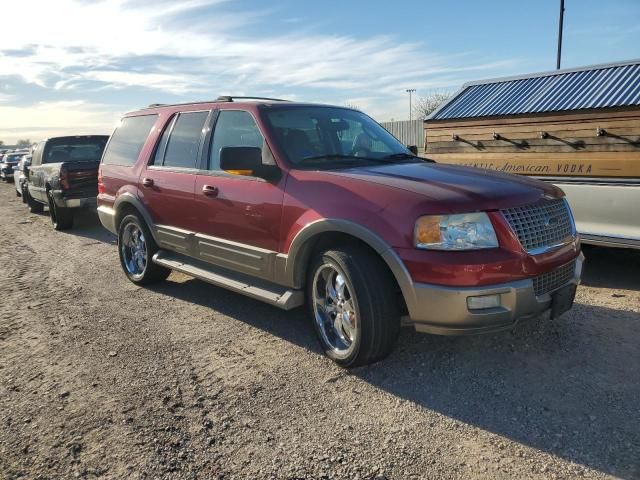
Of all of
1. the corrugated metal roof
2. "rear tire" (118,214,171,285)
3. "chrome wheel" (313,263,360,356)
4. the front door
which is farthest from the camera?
the corrugated metal roof

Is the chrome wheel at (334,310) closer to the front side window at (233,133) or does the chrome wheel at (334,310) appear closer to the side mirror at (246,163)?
the side mirror at (246,163)

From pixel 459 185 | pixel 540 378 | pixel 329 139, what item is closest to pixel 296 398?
pixel 540 378

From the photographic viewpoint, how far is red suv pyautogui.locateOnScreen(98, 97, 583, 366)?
314 cm

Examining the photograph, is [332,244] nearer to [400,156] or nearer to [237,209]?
[237,209]

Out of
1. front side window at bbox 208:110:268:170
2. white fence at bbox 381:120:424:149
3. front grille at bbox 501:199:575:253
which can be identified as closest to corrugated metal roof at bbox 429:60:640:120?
front grille at bbox 501:199:575:253

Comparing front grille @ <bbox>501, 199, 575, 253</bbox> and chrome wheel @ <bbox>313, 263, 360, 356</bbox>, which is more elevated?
front grille @ <bbox>501, 199, 575, 253</bbox>

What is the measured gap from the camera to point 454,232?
3143 mm

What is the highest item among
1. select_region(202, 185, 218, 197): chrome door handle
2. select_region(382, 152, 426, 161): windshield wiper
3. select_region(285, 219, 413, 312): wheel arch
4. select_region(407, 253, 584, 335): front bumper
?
select_region(382, 152, 426, 161): windshield wiper

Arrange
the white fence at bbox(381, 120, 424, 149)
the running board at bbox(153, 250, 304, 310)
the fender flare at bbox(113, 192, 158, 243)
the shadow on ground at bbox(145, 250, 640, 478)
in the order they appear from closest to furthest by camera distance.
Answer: the shadow on ground at bbox(145, 250, 640, 478) → the running board at bbox(153, 250, 304, 310) → the fender flare at bbox(113, 192, 158, 243) → the white fence at bbox(381, 120, 424, 149)

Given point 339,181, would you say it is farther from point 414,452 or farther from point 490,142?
point 490,142

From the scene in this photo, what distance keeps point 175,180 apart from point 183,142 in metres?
0.40

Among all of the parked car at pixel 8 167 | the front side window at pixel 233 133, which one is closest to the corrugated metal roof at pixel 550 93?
the front side window at pixel 233 133

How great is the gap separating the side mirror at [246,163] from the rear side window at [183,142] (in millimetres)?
1110

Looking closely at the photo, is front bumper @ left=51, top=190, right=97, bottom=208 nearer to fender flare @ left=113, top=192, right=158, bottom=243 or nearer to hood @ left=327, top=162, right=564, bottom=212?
fender flare @ left=113, top=192, right=158, bottom=243
